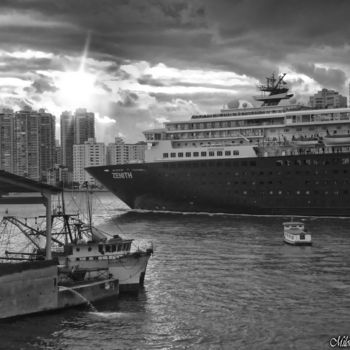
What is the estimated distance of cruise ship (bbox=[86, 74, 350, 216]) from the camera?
208 ft

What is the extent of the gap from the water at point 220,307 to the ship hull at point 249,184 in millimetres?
18154

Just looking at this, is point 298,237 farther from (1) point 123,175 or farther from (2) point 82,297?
(1) point 123,175

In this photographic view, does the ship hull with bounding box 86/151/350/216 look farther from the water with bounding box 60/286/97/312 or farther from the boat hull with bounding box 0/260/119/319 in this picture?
the water with bounding box 60/286/97/312

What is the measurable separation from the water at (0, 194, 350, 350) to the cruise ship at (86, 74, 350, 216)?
18.6 meters

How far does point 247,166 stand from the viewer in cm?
6544

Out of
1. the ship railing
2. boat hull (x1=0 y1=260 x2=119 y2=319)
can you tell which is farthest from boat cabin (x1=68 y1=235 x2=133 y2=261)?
the ship railing

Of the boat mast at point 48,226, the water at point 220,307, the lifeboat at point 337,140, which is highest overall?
the lifeboat at point 337,140

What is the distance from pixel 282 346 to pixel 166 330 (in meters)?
4.54

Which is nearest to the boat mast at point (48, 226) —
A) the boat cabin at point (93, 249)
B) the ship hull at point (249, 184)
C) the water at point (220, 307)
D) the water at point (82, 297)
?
the water at point (82, 297)

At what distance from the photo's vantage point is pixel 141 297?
29297mm

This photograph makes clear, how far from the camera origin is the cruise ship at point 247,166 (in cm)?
6341

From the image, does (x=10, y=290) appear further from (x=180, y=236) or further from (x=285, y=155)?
(x=285, y=155)

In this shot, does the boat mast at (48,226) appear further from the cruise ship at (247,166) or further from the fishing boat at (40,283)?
the cruise ship at (247,166)

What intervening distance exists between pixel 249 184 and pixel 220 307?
3860 cm
